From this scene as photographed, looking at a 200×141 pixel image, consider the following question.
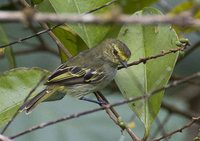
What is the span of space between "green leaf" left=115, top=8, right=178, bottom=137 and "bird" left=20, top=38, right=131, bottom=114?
6.5 inches

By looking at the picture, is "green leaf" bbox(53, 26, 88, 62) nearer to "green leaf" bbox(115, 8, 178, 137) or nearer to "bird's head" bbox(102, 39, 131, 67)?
"bird's head" bbox(102, 39, 131, 67)

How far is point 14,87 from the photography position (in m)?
2.79

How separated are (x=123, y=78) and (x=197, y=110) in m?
2.43

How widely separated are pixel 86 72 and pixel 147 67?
2.57ft

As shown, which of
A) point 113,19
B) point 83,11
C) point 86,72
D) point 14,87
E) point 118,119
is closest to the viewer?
point 113,19

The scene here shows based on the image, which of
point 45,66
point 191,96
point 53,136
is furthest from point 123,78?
point 191,96

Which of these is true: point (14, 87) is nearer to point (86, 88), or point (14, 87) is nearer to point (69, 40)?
point (69, 40)

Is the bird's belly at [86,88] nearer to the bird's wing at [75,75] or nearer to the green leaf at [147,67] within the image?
the bird's wing at [75,75]

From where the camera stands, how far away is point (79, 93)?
3.52 meters

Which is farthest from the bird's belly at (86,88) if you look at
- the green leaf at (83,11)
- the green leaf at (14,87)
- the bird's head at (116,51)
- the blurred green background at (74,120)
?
the blurred green background at (74,120)

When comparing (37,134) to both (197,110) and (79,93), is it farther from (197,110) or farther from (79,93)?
(197,110)

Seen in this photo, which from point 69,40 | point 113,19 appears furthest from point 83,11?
point 113,19

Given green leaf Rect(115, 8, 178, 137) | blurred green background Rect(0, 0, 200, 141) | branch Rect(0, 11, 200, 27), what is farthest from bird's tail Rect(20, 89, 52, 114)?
branch Rect(0, 11, 200, 27)

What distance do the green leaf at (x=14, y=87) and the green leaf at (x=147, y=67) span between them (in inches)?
18.0
